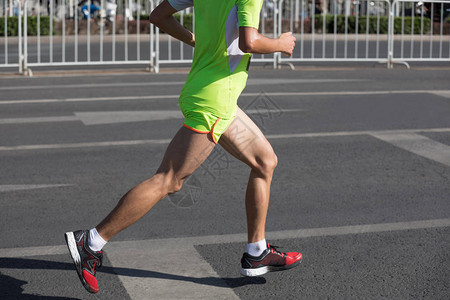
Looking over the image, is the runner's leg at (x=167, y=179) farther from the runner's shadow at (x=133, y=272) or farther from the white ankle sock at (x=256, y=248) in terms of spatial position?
the white ankle sock at (x=256, y=248)

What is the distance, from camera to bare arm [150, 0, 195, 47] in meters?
4.49

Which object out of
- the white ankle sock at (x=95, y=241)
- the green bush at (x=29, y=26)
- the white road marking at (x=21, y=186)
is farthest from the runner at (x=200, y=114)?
the green bush at (x=29, y=26)

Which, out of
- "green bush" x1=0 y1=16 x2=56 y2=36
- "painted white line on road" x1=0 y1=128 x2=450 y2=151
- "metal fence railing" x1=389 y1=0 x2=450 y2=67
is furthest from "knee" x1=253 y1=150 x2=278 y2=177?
"green bush" x1=0 y1=16 x2=56 y2=36

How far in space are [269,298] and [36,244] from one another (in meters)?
1.59

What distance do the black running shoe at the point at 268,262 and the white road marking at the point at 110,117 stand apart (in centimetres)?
522

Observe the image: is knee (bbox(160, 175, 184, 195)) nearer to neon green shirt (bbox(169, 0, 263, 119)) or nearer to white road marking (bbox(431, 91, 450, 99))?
neon green shirt (bbox(169, 0, 263, 119))

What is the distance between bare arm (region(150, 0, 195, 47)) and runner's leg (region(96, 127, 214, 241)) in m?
0.68

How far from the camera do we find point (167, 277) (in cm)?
447

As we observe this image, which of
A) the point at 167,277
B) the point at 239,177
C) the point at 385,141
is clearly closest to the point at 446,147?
the point at 385,141

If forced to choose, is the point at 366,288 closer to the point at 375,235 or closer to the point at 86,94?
the point at 375,235

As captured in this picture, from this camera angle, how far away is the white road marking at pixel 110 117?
31.4ft

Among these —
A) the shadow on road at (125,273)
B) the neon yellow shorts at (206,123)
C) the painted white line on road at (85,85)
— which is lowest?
the shadow on road at (125,273)

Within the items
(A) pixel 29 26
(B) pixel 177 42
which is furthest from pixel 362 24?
(A) pixel 29 26

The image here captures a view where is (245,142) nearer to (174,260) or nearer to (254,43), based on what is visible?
(254,43)
